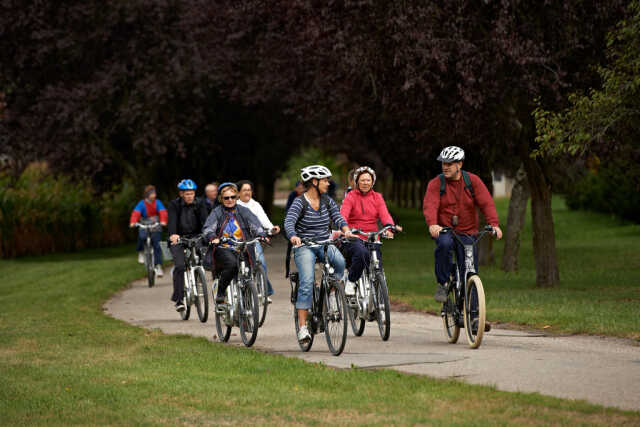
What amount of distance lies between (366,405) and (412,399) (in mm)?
364

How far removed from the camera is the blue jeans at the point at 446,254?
11.0 meters

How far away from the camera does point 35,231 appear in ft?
120

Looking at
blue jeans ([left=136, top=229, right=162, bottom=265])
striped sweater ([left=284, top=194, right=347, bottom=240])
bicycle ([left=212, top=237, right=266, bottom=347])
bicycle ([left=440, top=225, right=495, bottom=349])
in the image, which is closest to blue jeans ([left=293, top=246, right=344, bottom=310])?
striped sweater ([left=284, top=194, right=347, bottom=240])

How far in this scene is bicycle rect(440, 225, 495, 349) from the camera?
35.0 ft

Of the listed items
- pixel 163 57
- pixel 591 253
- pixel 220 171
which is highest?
pixel 163 57

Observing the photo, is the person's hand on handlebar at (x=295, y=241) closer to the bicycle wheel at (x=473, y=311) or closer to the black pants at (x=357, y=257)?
the black pants at (x=357, y=257)

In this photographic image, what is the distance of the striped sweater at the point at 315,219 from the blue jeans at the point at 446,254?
980 mm

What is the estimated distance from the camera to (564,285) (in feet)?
67.2

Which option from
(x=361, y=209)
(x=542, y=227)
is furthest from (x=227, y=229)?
(x=542, y=227)

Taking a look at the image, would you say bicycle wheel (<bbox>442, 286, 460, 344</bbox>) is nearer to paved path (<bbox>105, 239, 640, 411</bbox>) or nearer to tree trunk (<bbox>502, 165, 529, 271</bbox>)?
paved path (<bbox>105, 239, 640, 411</bbox>)

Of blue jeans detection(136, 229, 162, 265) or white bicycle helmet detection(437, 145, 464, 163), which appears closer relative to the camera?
white bicycle helmet detection(437, 145, 464, 163)

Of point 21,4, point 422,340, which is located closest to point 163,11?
point 21,4

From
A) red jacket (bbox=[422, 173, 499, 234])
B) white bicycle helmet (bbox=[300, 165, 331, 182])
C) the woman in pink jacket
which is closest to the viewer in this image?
white bicycle helmet (bbox=[300, 165, 331, 182])

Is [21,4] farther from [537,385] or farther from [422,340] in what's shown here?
[537,385]
